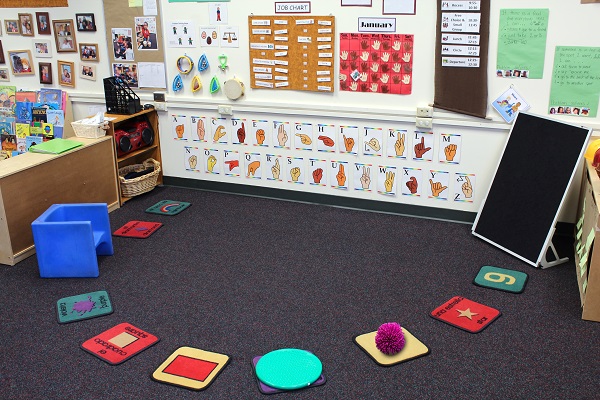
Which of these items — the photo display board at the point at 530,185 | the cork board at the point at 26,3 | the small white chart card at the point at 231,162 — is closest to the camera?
the cork board at the point at 26,3

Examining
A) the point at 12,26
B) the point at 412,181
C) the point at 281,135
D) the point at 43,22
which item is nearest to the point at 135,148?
the point at 281,135

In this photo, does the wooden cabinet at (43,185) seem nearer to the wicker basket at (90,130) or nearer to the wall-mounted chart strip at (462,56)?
the wicker basket at (90,130)

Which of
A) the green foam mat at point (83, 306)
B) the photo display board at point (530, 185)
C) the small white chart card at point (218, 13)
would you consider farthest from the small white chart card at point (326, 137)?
the green foam mat at point (83, 306)

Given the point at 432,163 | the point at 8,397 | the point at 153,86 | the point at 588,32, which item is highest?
the point at 588,32

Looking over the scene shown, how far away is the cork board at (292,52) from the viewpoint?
4.08 metres

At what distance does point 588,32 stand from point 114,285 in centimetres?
305

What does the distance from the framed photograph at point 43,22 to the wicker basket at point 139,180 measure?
1.29 metres

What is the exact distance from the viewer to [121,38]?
4637mm

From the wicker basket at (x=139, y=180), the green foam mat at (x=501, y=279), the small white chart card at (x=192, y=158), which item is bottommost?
the green foam mat at (x=501, y=279)

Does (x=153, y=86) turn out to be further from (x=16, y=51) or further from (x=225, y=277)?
(x=225, y=277)

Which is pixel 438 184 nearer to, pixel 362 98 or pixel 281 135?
pixel 362 98

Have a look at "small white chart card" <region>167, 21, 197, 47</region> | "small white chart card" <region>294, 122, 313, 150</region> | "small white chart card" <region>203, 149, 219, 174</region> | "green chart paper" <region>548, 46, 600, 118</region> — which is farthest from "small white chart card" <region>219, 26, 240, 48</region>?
"green chart paper" <region>548, 46, 600, 118</region>

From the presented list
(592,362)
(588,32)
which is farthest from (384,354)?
(588,32)

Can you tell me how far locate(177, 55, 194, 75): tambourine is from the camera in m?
4.50
